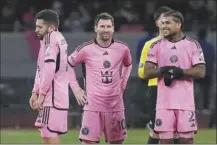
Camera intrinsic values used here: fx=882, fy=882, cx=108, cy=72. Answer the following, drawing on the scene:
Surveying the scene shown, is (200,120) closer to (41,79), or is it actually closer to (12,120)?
(12,120)

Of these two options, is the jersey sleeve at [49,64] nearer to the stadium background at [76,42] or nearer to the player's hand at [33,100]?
the player's hand at [33,100]

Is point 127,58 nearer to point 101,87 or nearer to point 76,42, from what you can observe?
point 101,87

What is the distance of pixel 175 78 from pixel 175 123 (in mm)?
567

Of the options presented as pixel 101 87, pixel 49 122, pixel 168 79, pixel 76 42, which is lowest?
pixel 49 122

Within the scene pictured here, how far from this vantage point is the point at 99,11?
26.1m

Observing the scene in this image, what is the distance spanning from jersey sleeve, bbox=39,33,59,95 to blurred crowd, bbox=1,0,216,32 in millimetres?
13092

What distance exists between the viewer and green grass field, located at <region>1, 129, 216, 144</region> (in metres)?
16.6

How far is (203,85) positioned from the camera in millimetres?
21469

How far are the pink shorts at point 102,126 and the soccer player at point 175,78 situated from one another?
981 millimetres

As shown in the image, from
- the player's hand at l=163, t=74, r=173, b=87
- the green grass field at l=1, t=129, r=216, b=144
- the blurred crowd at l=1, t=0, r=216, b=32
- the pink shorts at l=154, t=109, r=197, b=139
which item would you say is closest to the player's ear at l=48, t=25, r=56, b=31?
the player's hand at l=163, t=74, r=173, b=87

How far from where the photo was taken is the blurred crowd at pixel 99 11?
24781mm

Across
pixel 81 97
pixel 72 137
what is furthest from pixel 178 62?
pixel 72 137

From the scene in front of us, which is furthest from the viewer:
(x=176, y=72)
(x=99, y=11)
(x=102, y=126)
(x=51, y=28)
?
(x=99, y=11)

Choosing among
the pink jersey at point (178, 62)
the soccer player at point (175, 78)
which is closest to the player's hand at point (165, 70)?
the soccer player at point (175, 78)
